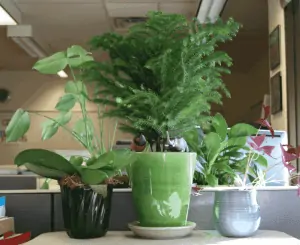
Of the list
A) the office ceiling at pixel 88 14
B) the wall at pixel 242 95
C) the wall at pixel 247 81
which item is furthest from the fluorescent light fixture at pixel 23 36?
the wall at pixel 242 95

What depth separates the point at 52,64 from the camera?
176 centimetres

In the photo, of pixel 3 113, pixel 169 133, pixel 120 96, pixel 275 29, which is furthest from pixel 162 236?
pixel 3 113

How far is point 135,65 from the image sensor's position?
1495 mm

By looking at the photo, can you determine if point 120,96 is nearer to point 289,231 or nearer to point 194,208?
point 194,208

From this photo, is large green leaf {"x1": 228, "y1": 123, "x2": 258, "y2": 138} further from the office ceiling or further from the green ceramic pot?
the office ceiling

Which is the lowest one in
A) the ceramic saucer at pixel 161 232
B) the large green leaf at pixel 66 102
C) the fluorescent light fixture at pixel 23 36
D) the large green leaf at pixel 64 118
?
the ceramic saucer at pixel 161 232

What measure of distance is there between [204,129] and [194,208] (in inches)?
11.5

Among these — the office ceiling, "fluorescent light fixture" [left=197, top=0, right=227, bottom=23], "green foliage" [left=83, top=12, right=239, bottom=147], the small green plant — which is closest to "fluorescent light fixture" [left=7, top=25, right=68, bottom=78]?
the office ceiling

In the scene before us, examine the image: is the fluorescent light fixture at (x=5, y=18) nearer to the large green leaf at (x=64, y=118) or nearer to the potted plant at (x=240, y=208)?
the large green leaf at (x=64, y=118)

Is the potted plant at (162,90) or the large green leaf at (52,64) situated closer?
the potted plant at (162,90)

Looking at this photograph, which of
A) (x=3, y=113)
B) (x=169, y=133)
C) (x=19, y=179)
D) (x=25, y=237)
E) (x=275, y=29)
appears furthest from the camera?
(x=3, y=113)

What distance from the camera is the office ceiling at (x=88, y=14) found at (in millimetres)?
5285

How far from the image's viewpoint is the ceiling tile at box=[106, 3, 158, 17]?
5233 mm

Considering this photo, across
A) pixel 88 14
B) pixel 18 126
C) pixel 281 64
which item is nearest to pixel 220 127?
pixel 18 126
